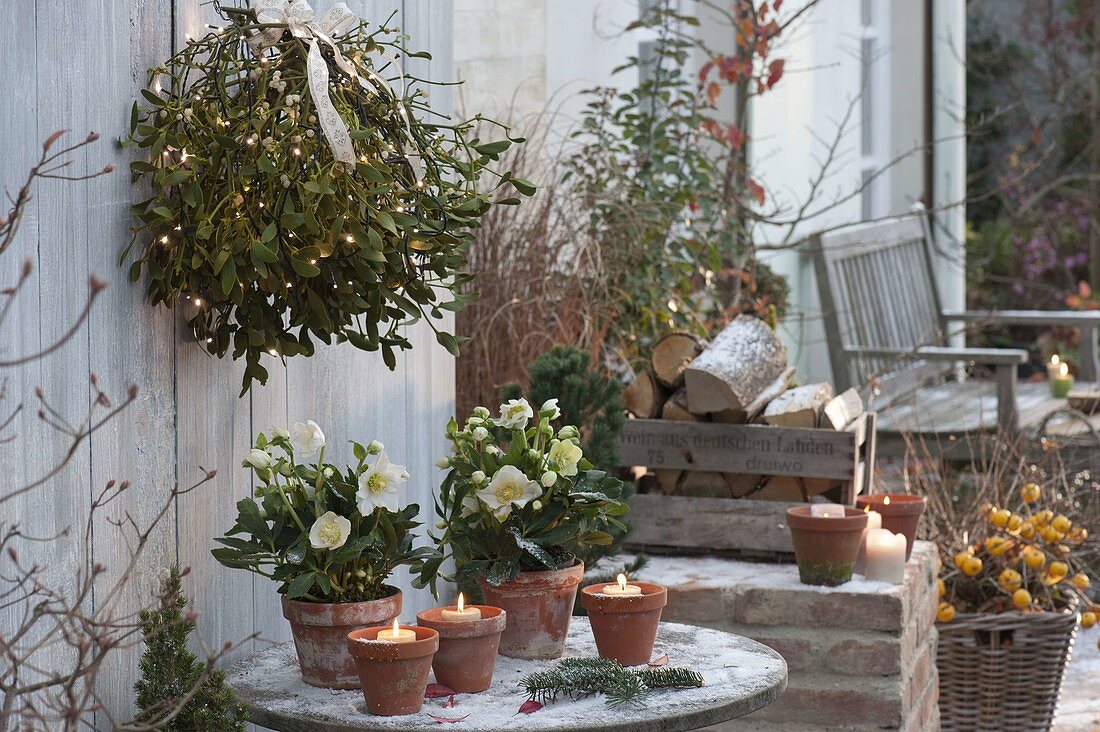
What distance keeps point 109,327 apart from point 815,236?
383 cm

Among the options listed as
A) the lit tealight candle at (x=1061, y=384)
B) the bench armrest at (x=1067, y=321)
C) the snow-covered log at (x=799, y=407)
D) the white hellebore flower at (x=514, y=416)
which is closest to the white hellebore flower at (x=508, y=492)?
the white hellebore flower at (x=514, y=416)

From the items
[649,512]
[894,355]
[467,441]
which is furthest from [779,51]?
[467,441]

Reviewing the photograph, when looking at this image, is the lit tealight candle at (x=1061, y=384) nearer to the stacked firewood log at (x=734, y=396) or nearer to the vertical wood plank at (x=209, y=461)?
the stacked firewood log at (x=734, y=396)

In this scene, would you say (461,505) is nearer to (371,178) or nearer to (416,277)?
(416,277)

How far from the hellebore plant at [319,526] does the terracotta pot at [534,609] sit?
0.19 metres

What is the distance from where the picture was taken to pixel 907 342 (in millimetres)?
6035

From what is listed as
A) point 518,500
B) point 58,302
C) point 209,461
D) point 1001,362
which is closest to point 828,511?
point 518,500

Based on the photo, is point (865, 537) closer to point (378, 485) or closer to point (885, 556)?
point (885, 556)

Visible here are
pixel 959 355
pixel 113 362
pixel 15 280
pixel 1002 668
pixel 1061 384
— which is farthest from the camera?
pixel 1061 384

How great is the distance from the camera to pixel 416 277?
75.0 inches

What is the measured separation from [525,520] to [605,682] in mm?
278

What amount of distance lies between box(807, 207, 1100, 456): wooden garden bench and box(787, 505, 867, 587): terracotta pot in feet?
5.03

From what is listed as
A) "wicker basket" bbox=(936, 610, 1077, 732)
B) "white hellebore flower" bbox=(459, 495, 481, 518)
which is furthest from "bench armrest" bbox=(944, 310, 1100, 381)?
"white hellebore flower" bbox=(459, 495, 481, 518)

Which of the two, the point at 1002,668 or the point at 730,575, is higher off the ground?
the point at 730,575
